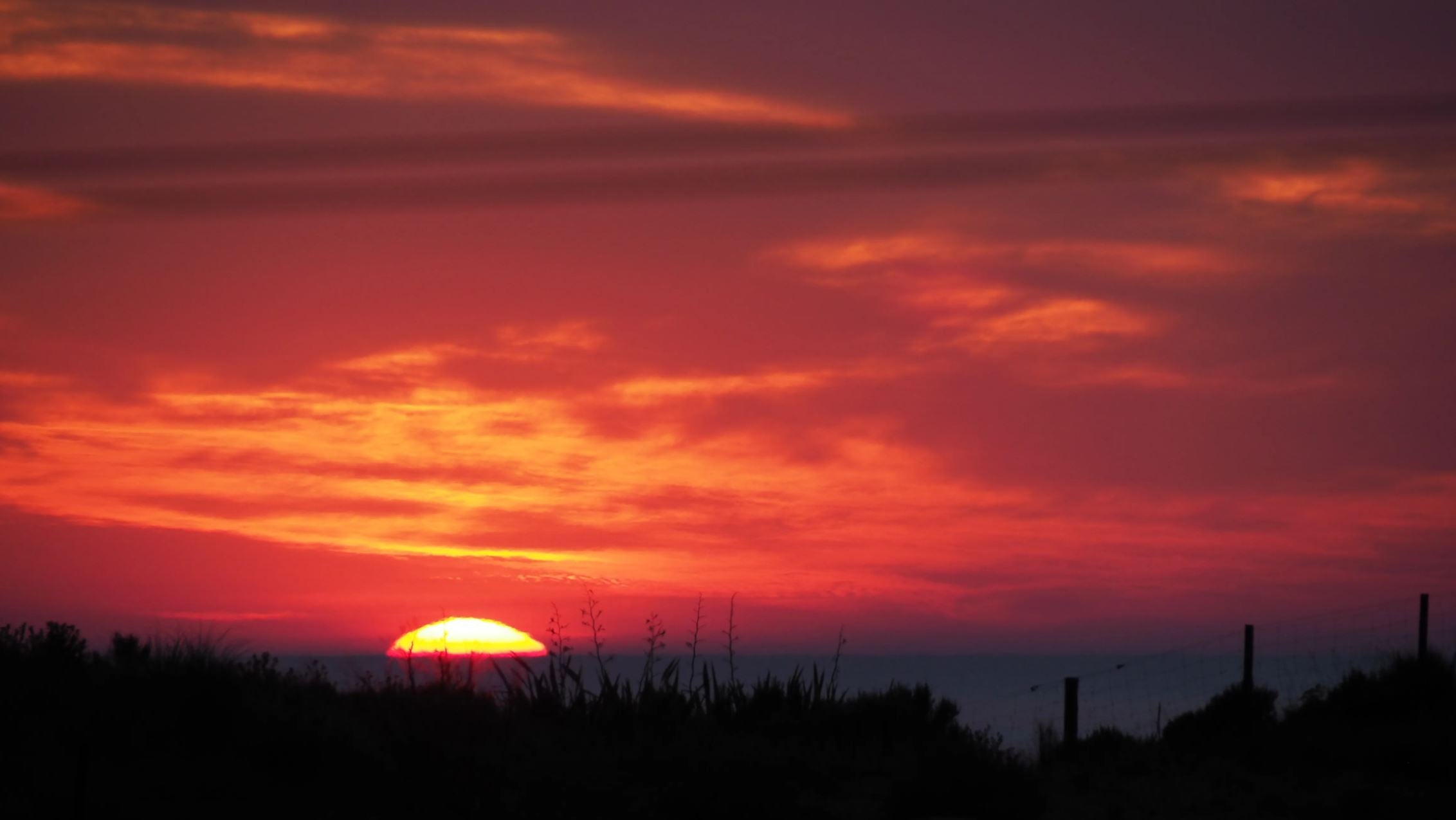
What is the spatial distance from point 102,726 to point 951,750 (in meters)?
8.83

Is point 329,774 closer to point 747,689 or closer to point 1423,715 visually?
point 747,689

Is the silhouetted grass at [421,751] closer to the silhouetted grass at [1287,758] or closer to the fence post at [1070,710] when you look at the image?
the silhouetted grass at [1287,758]

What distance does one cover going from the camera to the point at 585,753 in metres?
15.8

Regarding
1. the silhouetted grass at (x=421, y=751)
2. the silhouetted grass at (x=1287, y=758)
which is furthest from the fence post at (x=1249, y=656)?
the silhouetted grass at (x=421, y=751)

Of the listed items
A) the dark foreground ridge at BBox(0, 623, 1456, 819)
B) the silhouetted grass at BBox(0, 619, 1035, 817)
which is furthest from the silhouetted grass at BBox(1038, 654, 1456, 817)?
the silhouetted grass at BBox(0, 619, 1035, 817)

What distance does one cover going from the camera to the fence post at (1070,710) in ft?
63.5

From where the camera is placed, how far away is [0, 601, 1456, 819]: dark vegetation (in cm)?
1371

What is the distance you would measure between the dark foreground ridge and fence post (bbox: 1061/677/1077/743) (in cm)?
16

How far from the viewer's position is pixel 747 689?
19.0m

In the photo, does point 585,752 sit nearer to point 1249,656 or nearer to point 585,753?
point 585,753

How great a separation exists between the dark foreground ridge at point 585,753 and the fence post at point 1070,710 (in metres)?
0.16

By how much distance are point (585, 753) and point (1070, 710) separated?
721 centimetres

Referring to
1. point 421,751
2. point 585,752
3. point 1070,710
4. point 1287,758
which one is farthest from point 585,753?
point 1287,758

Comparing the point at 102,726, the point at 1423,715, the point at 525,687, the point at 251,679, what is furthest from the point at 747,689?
the point at 1423,715
